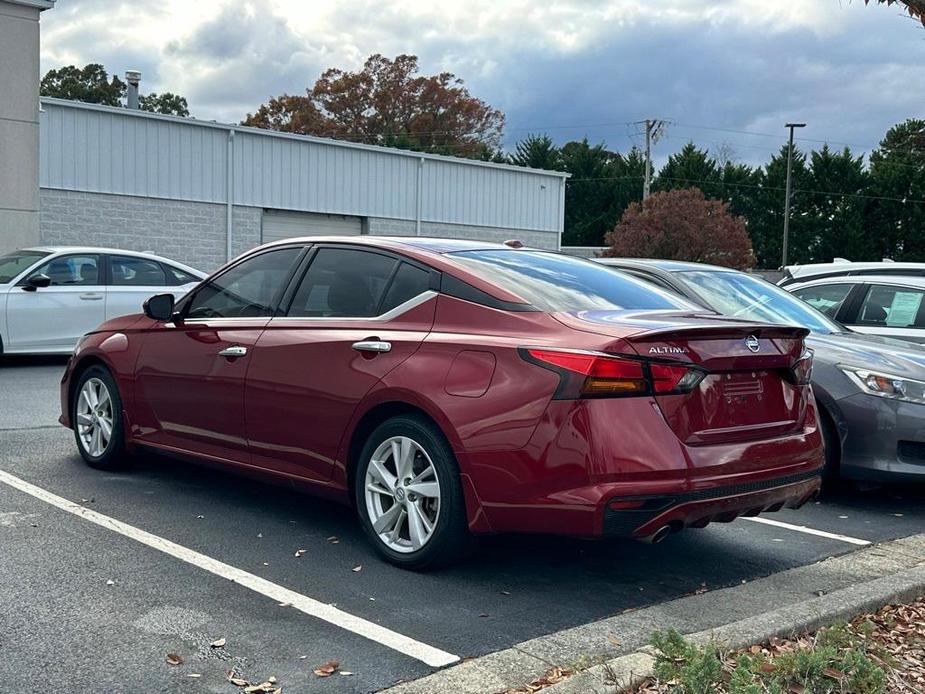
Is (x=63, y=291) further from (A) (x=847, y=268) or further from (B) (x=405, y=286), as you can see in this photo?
(B) (x=405, y=286)

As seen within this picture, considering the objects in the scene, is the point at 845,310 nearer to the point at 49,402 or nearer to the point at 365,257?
the point at 365,257

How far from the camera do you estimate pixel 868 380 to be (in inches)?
272

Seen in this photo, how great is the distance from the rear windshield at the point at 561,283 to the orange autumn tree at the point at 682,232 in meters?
31.7

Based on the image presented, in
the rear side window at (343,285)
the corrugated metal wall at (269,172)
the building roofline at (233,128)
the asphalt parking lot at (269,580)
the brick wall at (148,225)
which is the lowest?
the asphalt parking lot at (269,580)

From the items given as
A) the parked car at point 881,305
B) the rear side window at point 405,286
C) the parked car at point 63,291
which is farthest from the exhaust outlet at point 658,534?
the parked car at point 63,291

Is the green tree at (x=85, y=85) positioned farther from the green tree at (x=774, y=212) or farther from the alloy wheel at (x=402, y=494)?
the alloy wheel at (x=402, y=494)

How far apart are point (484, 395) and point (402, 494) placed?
671 millimetres

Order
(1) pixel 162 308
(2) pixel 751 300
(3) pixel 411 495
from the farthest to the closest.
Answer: (2) pixel 751 300 < (1) pixel 162 308 < (3) pixel 411 495

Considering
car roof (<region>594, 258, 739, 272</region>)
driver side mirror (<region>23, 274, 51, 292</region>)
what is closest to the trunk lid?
car roof (<region>594, 258, 739, 272</region>)

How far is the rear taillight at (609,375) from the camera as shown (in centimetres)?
447

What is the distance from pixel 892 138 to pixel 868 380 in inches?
2668

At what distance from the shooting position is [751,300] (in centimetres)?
798

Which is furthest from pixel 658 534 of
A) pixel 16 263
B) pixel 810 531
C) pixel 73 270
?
pixel 16 263

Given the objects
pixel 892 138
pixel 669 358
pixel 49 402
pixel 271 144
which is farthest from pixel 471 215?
pixel 892 138
